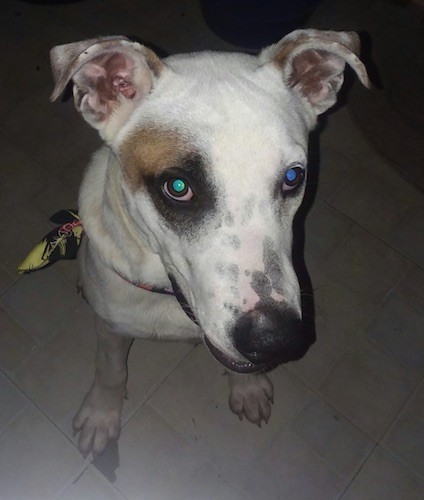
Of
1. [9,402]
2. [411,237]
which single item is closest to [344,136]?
[411,237]

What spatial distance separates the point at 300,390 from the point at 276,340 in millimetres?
1860

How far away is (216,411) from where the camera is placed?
3502 millimetres

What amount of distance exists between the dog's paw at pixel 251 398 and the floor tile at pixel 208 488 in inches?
15.4

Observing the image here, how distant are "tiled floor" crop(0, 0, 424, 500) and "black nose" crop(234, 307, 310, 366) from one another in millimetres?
→ 1748

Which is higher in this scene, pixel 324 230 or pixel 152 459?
pixel 324 230

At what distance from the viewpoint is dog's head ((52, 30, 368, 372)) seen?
74.4 inches

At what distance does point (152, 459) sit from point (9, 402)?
0.97m

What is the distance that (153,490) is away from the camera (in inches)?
129

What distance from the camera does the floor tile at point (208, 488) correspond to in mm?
3262

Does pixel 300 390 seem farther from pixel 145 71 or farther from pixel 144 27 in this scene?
pixel 144 27

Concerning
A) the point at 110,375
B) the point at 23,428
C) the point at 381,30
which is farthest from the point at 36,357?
the point at 381,30

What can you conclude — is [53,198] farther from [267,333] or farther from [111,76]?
[267,333]

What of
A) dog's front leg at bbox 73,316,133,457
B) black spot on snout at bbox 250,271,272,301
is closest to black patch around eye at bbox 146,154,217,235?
black spot on snout at bbox 250,271,272,301

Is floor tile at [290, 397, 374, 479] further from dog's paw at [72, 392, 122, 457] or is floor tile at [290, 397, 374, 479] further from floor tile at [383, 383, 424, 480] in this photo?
dog's paw at [72, 392, 122, 457]
